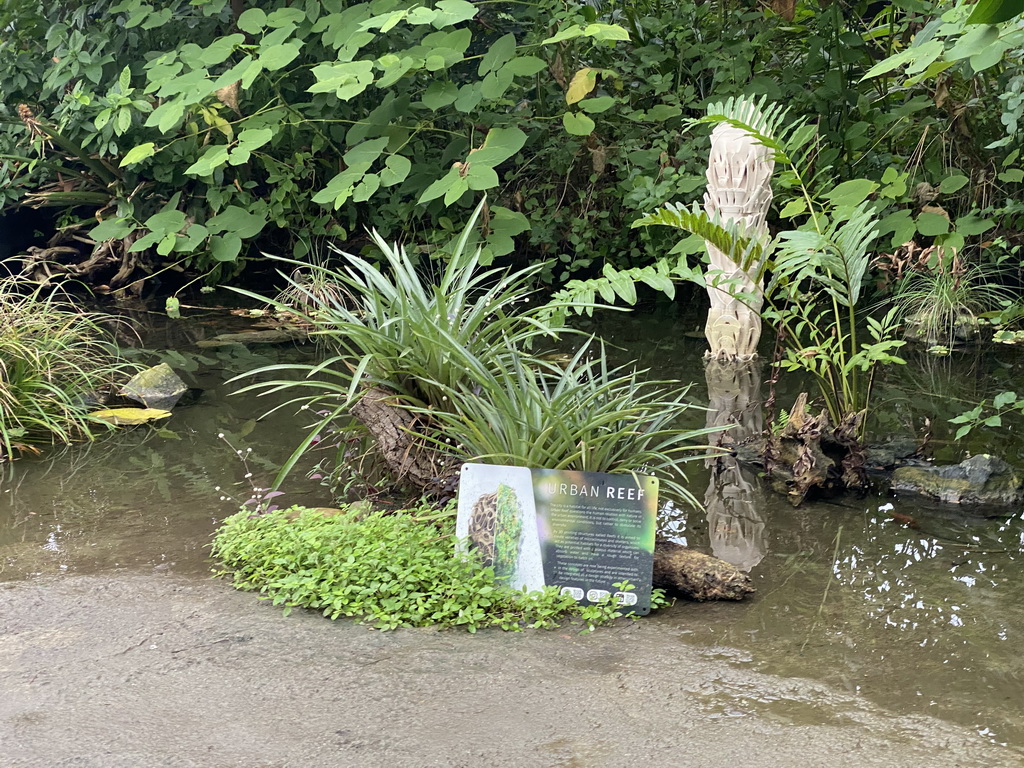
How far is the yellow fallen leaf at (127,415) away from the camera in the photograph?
186 inches

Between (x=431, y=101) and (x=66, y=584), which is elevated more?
(x=431, y=101)

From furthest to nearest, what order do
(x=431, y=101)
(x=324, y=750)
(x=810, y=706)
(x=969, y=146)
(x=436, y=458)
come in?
(x=969, y=146) < (x=431, y=101) < (x=436, y=458) < (x=810, y=706) < (x=324, y=750)

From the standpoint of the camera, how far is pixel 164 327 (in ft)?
22.7

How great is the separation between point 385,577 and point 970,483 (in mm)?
2237

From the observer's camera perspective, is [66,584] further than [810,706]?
Yes

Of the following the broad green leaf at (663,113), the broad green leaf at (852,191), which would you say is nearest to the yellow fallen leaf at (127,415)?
the broad green leaf at (852,191)

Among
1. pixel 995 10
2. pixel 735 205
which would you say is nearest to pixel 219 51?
pixel 735 205

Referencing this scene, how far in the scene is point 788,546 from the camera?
3287mm

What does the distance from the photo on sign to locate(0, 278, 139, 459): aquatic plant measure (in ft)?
7.69

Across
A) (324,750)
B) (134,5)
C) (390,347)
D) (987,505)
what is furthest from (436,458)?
(134,5)

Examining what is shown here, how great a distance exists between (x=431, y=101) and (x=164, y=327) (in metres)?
2.49

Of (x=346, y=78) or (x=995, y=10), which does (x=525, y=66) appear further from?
(x=995, y=10)

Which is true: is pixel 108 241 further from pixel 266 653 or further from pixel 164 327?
pixel 266 653

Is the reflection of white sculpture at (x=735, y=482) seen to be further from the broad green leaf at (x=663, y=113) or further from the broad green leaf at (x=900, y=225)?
the broad green leaf at (x=663, y=113)
